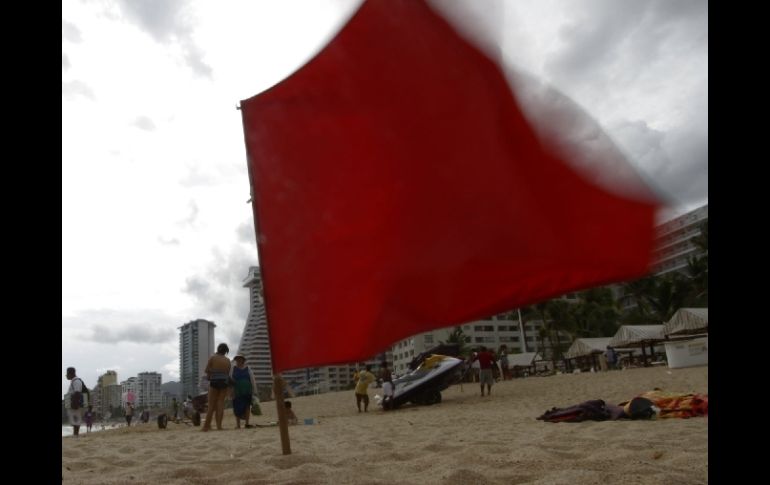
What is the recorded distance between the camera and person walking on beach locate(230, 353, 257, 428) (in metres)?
9.88

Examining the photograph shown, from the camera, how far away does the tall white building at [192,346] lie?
7688cm

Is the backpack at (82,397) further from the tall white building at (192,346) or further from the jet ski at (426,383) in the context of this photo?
the tall white building at (192,346)

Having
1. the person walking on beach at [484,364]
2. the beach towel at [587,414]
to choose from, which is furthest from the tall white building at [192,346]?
the beach towel at [587,414]

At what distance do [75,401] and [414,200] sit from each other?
11544 millimetres

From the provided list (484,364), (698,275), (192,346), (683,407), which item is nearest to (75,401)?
(484,364)

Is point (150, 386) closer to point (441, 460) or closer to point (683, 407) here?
point (683, 407)

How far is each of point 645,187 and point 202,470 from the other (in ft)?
11.3

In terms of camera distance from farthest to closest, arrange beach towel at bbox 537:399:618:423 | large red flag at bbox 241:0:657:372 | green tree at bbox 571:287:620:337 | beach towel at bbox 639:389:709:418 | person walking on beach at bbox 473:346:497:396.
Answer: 1. green tree at bbox 571:287:620:337
2. person walking on beach at bbox 473:346:497:396
3. beach towel at bbox 537:399:618:423
4. beach towel at bbox 639:389:709:418
5. large red flag at bbox 241:0:657:372

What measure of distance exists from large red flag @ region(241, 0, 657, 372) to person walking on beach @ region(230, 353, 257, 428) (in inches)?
276

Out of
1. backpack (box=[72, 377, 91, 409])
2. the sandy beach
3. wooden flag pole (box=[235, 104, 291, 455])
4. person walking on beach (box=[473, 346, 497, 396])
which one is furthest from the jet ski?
wooden flag pole (box=[235, 104, 291, 455])

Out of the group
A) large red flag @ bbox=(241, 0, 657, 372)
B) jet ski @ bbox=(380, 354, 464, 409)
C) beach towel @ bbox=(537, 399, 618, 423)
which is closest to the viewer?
large red flag @ bbox=(241, 0, 657, 372)

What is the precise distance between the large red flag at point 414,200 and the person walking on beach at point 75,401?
1045 cm

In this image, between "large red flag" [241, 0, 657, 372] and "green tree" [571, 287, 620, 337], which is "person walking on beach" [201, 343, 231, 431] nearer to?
"large red flag" [241, 0, 657, 372]
